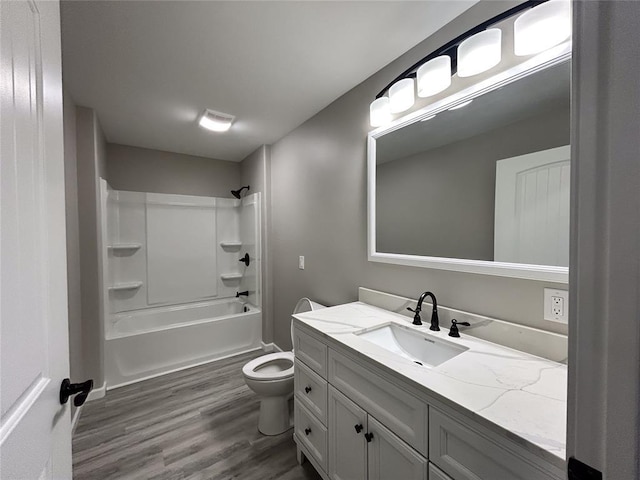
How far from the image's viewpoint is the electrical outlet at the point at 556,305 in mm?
982

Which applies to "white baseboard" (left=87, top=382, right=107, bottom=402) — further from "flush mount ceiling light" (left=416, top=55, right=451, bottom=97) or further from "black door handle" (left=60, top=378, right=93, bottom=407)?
"flush mount ceiling light" (left=416, top=55, right=451, bottom=97)

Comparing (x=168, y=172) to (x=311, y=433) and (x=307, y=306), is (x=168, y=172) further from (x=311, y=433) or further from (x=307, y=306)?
(x=311, y=433)

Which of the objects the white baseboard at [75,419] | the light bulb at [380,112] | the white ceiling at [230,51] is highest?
the white ceiling at [230,51]

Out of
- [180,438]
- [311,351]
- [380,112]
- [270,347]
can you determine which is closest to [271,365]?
[180,438]

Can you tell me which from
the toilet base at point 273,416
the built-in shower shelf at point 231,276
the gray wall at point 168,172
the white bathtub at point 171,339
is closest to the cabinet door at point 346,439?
the toilet base at point 273,416

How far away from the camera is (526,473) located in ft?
2.08

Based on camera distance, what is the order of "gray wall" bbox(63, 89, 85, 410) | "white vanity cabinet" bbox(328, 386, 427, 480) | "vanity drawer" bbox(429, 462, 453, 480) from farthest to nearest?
"gray wall" bbox(63, 89, 85, 410), "white vanity cabinet" bbox(328, 386, 427, 480), "vanity drawer" bbox(429, 462, 453, 480)

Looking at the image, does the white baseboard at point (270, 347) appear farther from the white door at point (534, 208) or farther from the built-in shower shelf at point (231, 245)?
the white door at point (534, 208)

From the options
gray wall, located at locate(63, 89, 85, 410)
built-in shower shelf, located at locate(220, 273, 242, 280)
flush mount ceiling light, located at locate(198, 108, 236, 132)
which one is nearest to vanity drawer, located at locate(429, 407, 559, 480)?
gray wall, located at locate(63, 89, 85, 410)

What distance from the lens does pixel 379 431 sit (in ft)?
3.30

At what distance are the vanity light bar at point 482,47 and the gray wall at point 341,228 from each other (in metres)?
0.18

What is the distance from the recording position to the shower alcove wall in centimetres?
255

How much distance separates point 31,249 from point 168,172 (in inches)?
124

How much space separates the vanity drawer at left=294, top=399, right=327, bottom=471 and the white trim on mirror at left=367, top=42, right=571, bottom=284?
96 cm
